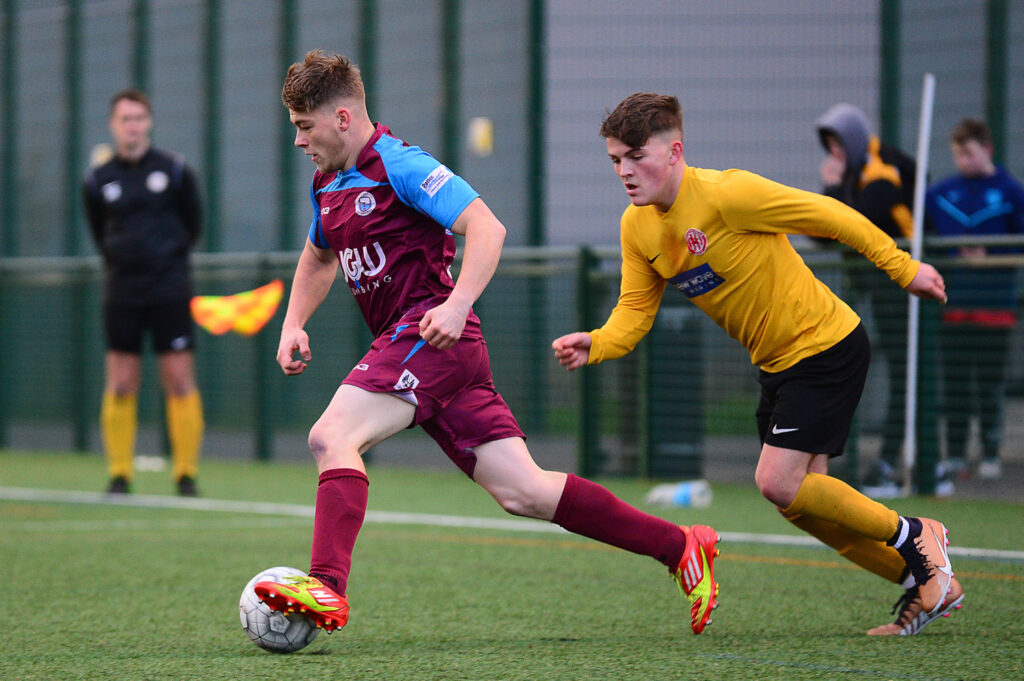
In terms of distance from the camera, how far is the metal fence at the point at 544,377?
26.8ft

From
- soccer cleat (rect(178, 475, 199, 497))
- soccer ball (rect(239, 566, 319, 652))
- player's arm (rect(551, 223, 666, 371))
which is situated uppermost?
player's arm (rect(551, 223, 666, 371))

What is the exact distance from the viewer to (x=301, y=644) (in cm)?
357

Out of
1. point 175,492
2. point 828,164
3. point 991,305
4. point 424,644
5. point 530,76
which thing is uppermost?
point 530,76

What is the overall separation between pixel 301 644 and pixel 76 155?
12.3 m

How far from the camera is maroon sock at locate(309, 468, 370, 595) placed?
139 inches

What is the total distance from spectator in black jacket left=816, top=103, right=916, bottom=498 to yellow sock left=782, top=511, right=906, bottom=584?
3.78 m

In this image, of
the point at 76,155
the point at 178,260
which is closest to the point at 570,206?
the point at 178,260

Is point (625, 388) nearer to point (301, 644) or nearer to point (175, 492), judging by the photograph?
point (175, 492)

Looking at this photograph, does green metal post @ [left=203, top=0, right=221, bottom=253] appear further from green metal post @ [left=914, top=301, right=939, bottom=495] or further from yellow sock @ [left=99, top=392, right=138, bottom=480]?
green metal post @ [left=914, top=301, right=939, bottom=495]

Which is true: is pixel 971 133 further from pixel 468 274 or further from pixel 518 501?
pixel 468 274

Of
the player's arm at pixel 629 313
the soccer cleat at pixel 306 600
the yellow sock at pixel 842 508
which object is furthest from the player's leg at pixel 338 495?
the yellow sock at pixel 842 508

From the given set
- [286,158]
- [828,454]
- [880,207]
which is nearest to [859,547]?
[828,454]

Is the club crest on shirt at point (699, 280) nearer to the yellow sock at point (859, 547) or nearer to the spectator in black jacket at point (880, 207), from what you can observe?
the yellow sock at point (859, 547)

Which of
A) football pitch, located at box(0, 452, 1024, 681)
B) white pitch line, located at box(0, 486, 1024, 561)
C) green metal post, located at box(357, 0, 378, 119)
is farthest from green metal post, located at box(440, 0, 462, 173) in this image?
football pitch, located at box(0, 452, 1024, 681)
